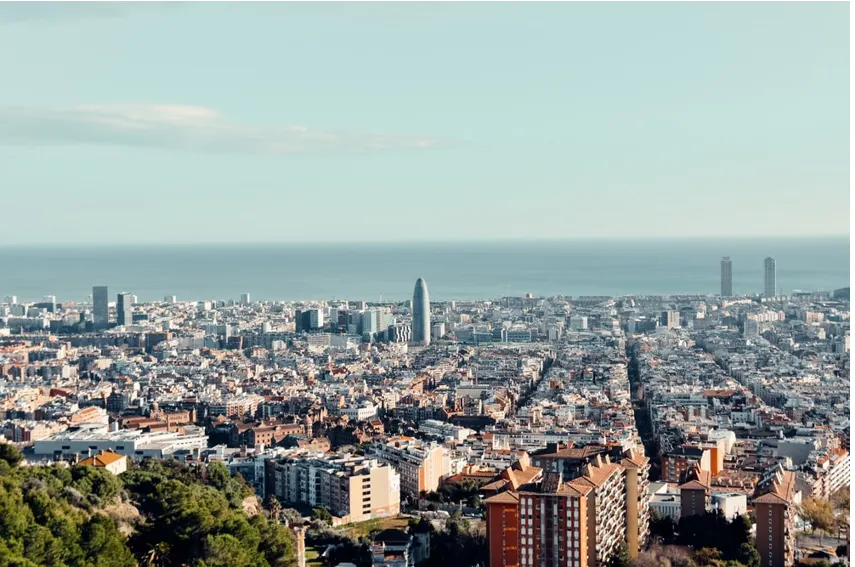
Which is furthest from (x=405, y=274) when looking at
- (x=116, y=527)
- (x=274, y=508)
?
(x=116, y=527)

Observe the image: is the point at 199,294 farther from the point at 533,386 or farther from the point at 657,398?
the point at 657,398

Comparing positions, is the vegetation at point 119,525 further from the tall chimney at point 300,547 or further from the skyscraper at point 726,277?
the skyscraper at point 726,277

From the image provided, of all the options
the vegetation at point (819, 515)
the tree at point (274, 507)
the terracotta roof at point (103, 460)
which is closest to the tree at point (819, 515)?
the vegetation at point (819, 515)

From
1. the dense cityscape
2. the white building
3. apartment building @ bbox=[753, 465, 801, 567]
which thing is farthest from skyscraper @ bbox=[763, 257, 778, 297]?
apartment building @ bbox=[753, 465, 801, 567]

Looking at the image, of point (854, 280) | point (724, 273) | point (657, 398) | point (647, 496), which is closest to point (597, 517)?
point (647, 496)

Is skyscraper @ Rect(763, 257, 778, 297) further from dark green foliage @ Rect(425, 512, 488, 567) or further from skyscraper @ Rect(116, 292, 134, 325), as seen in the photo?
dark green foliage @ Rect(425, 512, 488, 567)

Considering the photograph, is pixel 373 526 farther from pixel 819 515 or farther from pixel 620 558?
pixel 819 515

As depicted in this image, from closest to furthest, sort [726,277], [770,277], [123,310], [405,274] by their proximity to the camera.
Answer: [123,310] < [770,277] < [726,277] < [405,274]
